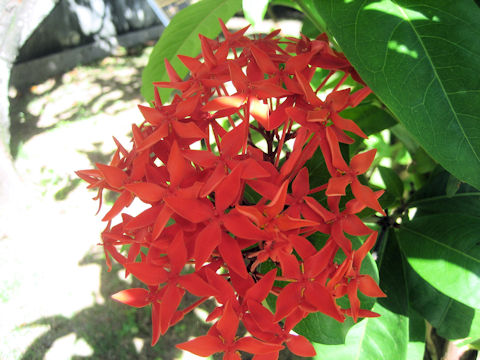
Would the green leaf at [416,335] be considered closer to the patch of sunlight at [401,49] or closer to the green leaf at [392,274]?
the green leaf at [392,274]

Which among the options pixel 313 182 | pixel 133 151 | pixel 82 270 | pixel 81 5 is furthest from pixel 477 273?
pixel 81 5

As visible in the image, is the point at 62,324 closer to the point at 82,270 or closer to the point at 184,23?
the point at 82,270

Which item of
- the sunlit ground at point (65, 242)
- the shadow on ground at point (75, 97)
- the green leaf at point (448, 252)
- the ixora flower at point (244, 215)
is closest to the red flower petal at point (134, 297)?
the ixora flower at point (244, 215)

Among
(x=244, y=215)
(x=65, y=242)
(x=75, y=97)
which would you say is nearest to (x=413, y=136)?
(x=244, y=215)

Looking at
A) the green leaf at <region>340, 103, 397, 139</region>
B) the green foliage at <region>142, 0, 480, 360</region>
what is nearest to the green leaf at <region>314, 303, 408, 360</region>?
the green foliage at <region>142, 0, 480, 360</region>

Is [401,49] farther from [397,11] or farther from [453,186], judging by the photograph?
[453,186]

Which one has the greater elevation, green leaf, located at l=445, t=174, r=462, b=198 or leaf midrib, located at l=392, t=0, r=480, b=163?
leaf midrib, located at l=392, t=0, r=480, b=163

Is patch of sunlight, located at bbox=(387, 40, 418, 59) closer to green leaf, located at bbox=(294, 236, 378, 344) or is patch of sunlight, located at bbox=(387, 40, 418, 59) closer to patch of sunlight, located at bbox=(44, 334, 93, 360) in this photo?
green leaf, located at bbox=(294, 236, 378, 344)
